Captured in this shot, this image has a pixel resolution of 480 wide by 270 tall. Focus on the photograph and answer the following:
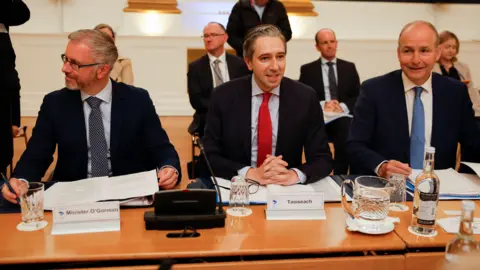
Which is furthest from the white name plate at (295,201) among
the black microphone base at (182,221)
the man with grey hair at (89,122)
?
the man with grey hair at (89,122)

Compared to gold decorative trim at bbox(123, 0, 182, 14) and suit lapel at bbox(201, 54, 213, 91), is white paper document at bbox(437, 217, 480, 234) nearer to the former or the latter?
suit lapel at bbox(201, 54, 213, 91)

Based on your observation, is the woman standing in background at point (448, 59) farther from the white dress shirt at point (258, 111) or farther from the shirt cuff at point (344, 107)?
the white dress shirt at point (258, 111)

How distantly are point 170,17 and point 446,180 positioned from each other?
5.94 metres

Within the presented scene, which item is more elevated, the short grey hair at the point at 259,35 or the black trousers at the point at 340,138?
the short grey hair at the point at 259,35

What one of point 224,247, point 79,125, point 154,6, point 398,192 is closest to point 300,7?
point 154,6

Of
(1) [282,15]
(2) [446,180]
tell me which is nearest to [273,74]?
(2) [446,180]

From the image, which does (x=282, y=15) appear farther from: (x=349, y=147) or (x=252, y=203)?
(x=252, y=203)

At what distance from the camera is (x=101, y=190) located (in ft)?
5.82

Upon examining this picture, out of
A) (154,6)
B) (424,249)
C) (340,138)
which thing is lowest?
(340,138)

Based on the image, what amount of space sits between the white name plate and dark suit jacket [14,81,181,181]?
641 mm

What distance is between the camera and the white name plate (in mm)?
1611

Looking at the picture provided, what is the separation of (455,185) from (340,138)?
7.32 ft

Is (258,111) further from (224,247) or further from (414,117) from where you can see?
(224,247)

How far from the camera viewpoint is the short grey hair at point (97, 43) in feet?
6.86
